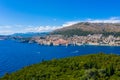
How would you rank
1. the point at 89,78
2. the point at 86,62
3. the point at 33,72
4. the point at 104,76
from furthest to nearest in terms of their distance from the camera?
the point at 86,62, the point at 33,72, the point at 104,76, the point at 89,78

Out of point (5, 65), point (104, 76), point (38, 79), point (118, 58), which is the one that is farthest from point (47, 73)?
point (5, 65)

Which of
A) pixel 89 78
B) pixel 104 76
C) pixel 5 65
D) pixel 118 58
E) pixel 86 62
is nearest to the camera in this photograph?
pixel 89 78

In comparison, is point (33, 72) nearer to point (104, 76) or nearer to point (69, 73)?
point (69, 73)

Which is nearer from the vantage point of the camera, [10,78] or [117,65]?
[10,78]

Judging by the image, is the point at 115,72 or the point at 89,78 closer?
the point at 89,78

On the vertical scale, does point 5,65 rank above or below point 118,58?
below

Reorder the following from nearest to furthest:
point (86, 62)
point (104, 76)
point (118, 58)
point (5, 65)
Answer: point (104, 76), point (86, 62), point (118, 58), point (5, 65)

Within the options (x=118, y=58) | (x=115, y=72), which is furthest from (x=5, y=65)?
(x=115, y=72)

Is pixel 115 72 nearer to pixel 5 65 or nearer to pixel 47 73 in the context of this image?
pixel 47 73

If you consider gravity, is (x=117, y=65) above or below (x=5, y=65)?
above
